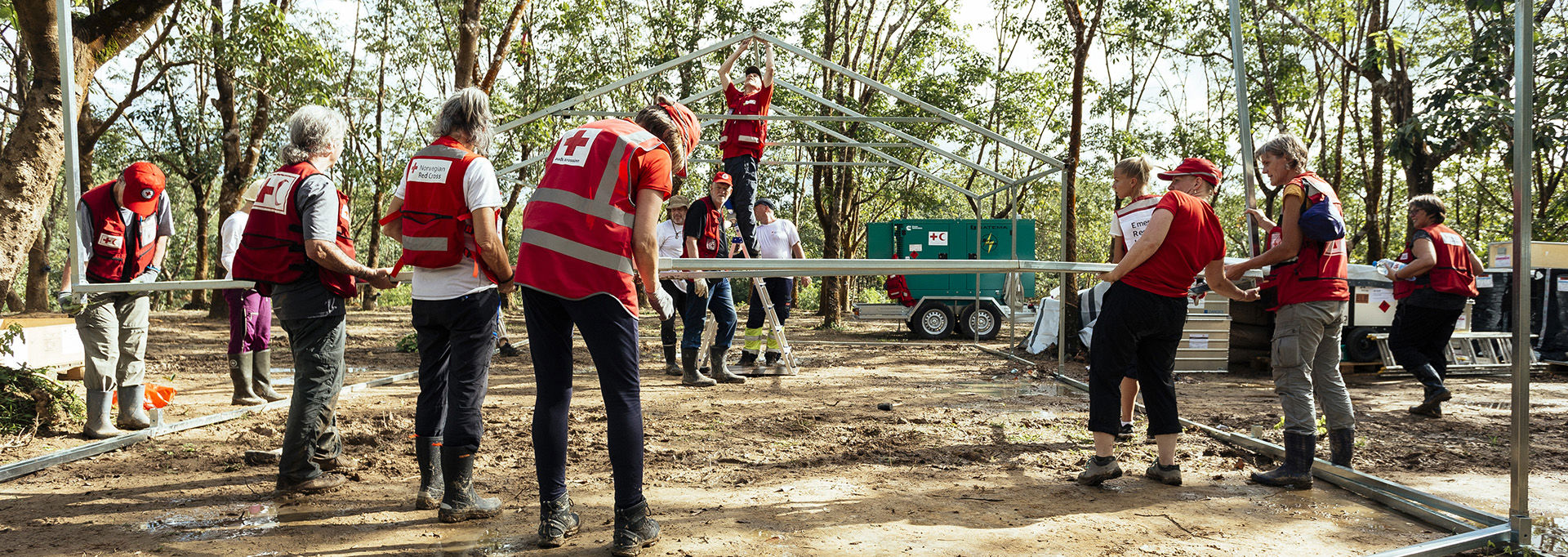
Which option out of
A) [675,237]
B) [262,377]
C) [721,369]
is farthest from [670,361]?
[262,377]

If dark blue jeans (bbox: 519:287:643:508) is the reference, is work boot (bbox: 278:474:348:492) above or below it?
below

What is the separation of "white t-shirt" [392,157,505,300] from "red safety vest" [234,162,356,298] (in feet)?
1.89

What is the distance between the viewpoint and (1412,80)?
38.6ft

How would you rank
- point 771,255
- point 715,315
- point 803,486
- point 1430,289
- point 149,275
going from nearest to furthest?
point 803,486 < point 149,275 < point 1430,289 < point 715,315 < point 771,255

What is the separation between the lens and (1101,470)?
3797mm

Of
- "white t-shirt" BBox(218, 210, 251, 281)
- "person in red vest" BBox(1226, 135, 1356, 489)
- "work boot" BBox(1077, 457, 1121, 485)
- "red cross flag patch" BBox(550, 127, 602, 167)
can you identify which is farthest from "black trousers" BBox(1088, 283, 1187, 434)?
"white t-shirt" BBox(218, 210, 251, 281)

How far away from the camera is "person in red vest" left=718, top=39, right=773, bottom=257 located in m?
6.44

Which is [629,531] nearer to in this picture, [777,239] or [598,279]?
[598,279]

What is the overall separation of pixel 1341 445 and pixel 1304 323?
61cm

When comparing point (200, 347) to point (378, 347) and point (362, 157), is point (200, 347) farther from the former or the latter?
point (362, 157)

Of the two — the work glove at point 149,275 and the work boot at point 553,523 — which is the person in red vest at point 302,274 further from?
the work glove at point 149,275

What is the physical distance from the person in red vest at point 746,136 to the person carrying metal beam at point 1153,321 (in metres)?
3.21

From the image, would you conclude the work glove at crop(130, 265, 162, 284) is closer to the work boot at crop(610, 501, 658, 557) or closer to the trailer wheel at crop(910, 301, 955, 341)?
the work boot at crop(610, 501, 658, 557)

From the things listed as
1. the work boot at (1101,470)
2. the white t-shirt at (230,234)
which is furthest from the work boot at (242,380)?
the work boot at (1101,470)
